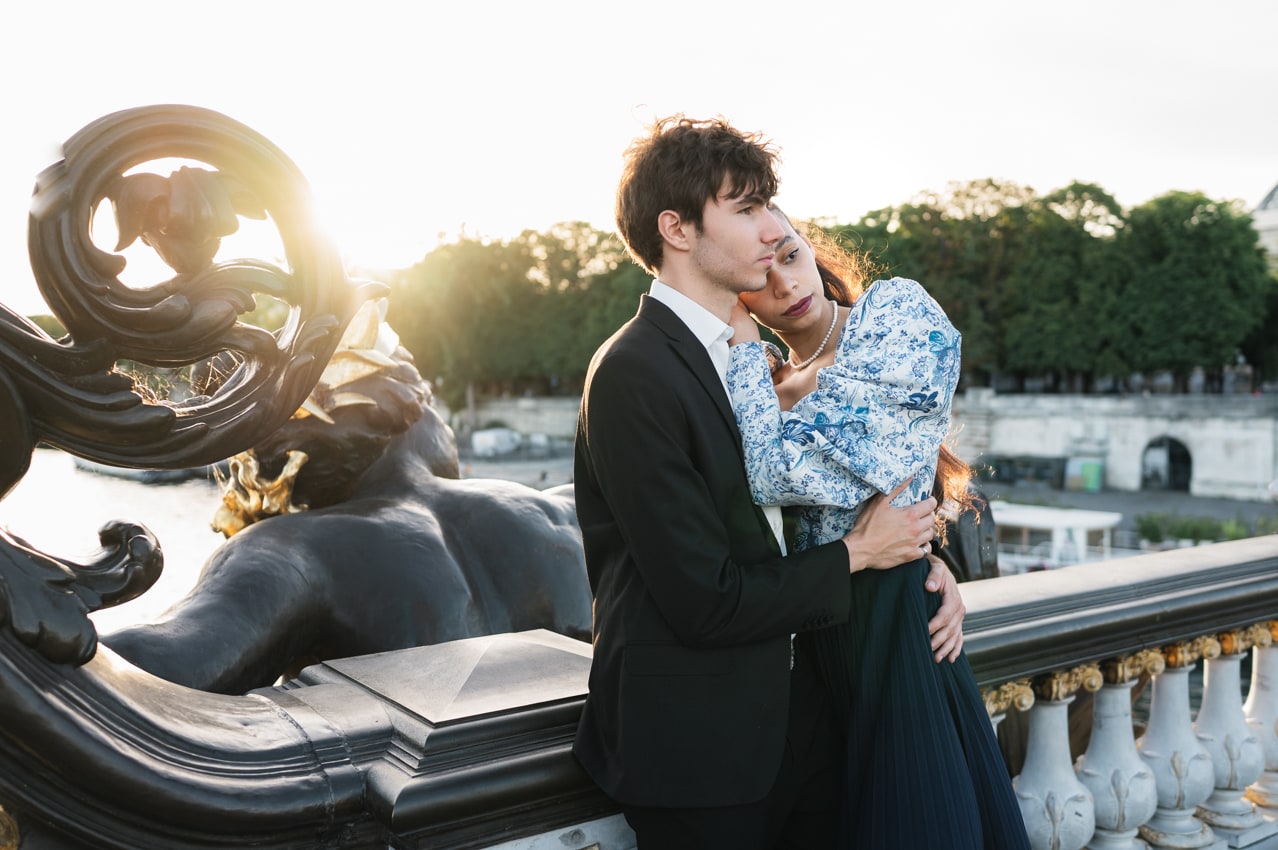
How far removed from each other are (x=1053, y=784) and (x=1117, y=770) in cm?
20

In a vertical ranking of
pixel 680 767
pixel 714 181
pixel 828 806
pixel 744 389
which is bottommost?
pixel 828 806

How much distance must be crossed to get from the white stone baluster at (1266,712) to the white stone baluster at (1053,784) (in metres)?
0.72

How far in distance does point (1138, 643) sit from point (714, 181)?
1577 millimetres

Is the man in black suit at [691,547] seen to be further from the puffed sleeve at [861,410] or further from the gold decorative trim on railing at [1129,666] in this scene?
the gold decorative trim on railing at [1129,666]

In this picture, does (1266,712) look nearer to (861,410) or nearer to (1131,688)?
(1131,688)

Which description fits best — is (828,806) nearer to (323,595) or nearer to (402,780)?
(402,780)

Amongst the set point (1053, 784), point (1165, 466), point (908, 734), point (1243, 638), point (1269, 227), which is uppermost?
point (1269, 227)

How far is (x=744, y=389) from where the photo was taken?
1.81 meters

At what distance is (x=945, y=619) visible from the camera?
191cm

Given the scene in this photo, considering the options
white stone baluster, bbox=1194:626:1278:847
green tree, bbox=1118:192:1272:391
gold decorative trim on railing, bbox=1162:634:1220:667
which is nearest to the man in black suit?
gold decorative trim on railing, bbox=1162:634:1220:667

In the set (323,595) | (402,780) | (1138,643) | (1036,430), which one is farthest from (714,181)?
(1036,430)

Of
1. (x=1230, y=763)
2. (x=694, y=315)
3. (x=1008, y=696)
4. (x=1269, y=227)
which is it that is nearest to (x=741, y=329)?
(x=694, y=315)

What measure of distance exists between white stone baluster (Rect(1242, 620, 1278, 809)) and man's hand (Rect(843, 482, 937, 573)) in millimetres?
1678

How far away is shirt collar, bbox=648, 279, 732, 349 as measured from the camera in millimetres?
1816
